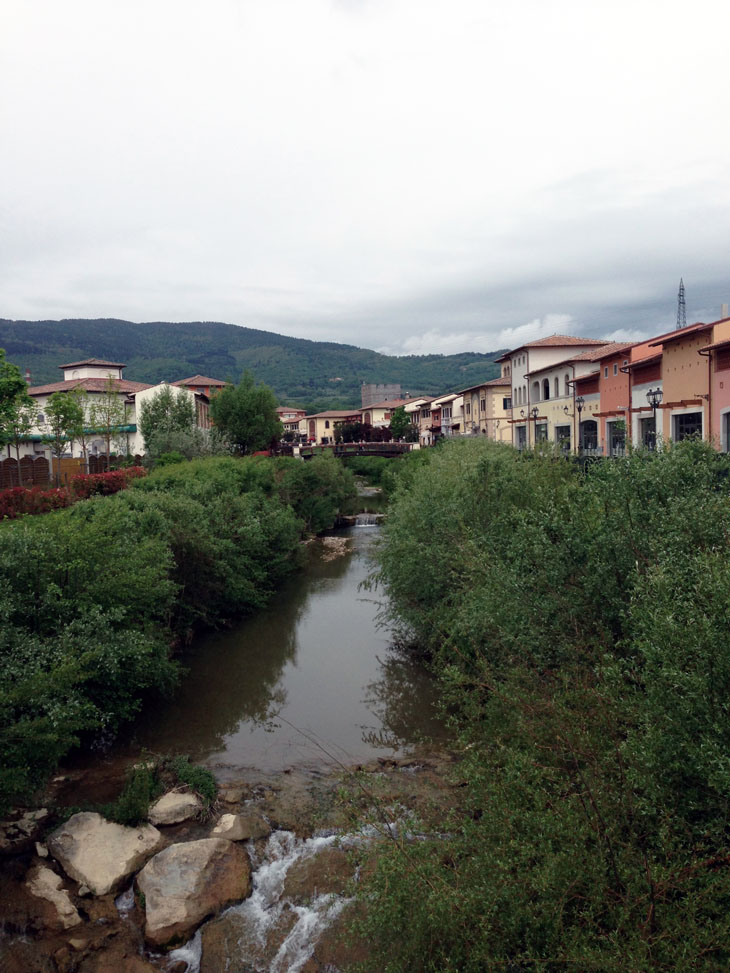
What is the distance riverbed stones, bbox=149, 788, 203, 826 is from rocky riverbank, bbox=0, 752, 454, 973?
18mm

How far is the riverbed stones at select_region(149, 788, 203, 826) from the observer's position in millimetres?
12008

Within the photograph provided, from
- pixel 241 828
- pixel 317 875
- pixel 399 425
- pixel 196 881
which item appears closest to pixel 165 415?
pixel 399 425

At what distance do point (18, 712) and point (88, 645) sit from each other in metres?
1.75

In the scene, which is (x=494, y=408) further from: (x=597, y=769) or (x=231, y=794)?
(x=597, y=769)

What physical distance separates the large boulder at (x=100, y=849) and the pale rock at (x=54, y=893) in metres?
0.26

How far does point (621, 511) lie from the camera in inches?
434

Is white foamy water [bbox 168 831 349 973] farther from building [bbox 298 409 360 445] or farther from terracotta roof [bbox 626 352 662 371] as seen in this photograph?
building [bbox 298 409 360 445]

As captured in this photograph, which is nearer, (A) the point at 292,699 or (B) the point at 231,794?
(B) the point at 231,794

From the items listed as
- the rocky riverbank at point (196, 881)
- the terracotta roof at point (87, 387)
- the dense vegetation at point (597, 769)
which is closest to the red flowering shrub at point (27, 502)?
the rocky riverbank at point (196, 881)

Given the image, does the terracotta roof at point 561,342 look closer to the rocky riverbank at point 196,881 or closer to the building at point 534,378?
the building at point 534,378

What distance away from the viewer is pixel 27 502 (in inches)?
995

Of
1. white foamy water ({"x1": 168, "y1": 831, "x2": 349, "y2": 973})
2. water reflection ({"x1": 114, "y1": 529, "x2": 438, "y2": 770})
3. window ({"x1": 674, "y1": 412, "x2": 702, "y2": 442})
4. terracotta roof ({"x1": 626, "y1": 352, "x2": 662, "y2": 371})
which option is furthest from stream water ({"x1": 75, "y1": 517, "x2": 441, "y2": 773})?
terracotta roof ({"x1": 626, "y1": 352, "x2": 662, "y2": 371})

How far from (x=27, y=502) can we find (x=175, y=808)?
1664cm

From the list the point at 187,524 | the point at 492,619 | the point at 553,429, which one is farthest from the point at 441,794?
the point at 553,429
